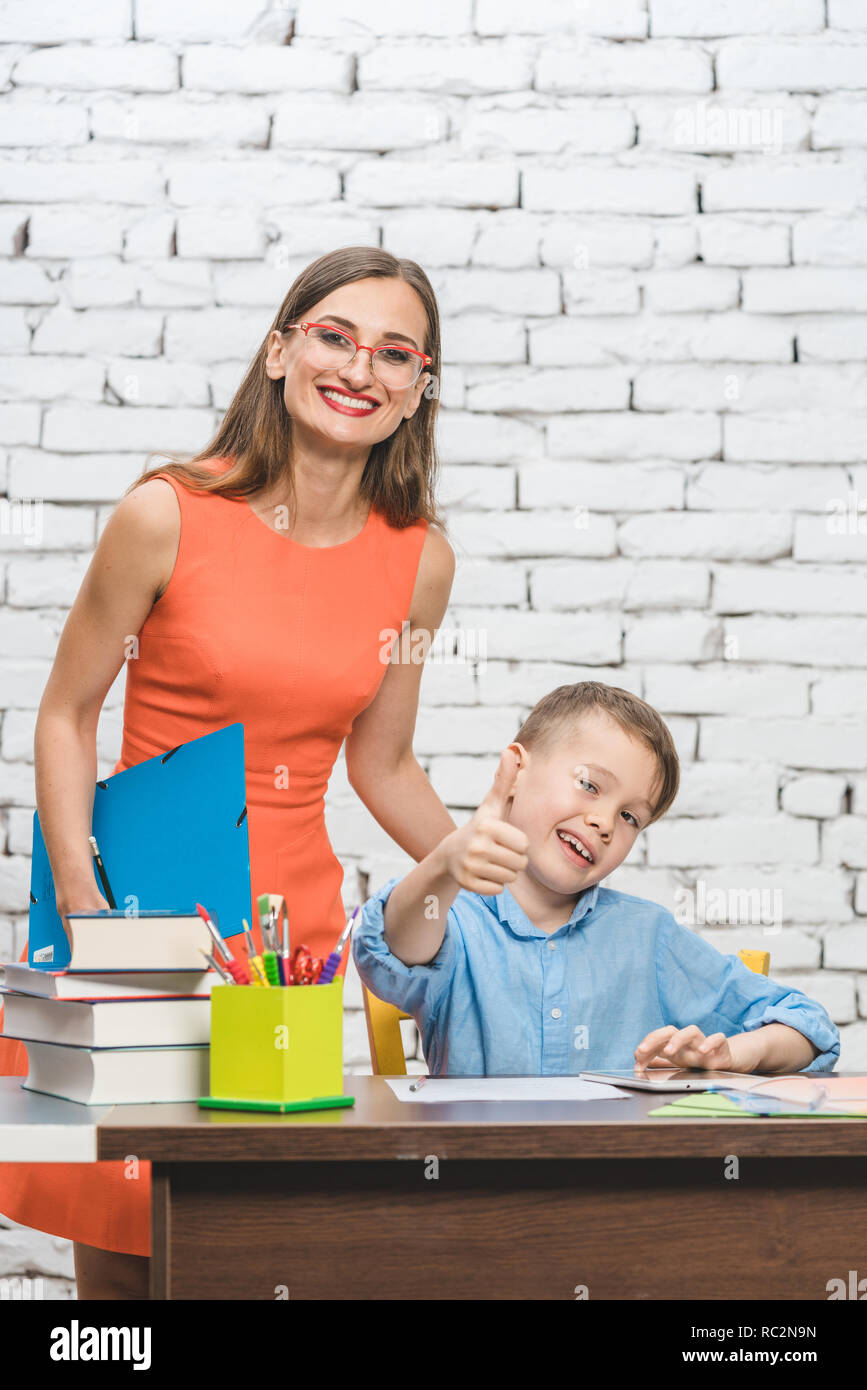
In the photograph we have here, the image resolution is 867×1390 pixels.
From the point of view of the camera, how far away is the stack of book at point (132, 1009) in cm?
95

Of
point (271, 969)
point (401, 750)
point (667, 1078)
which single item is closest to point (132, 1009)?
point (271, 969)

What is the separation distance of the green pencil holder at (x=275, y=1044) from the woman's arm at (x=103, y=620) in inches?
20.3

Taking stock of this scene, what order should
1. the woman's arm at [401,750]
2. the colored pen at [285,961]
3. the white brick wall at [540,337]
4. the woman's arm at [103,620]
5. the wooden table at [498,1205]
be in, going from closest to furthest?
1. the wooden table at [498,1205]
2. the colored pen at [285,961]
3. the woman's arm at [103,620]
4. the woman's arm at [401,750]
5. the white brick wall at [540,337]

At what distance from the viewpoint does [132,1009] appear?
96 cm

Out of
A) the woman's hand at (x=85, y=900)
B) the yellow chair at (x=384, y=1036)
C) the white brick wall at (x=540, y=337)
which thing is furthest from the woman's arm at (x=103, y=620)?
the white brick wall at (x=540, y=337)

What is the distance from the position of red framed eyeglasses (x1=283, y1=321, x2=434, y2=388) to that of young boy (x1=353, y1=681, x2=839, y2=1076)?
413 mm

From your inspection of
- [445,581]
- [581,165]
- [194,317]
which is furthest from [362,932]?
[581,165]

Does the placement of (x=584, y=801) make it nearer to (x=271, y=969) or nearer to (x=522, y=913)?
(x=522, y=913)

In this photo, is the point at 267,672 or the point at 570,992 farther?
the point at 267,672

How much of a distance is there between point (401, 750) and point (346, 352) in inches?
18.4

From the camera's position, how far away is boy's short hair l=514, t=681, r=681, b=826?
54.5 inches

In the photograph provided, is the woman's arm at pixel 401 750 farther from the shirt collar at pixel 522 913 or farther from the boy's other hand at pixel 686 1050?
the boy's other hand at pixel 686 1050

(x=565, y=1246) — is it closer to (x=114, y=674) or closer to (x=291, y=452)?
(x=114, y=674)
